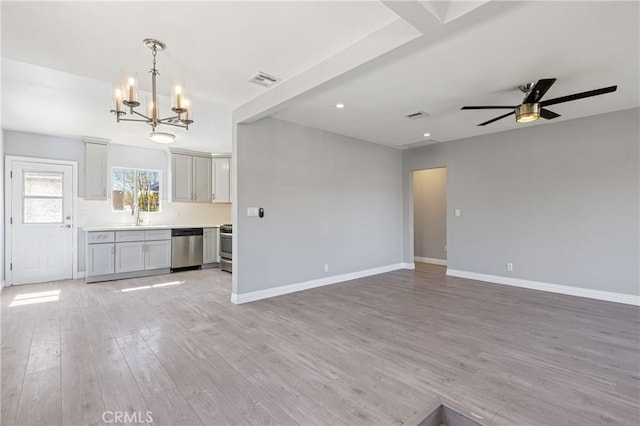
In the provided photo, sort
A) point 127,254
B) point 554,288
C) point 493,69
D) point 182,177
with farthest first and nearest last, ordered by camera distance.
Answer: point 182,177 → point 127,254 → point 554,288 → point 493,69

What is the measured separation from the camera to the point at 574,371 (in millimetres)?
2334

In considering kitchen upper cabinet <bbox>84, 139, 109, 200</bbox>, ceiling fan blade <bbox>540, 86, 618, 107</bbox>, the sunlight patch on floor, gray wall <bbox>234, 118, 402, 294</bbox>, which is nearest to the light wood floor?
the sunlight patch on floor

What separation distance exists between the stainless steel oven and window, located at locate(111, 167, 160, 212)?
1638 mm

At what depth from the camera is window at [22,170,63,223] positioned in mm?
5301

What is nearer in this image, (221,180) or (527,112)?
(527,112)

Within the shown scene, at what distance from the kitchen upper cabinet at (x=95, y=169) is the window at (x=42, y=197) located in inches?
16.9

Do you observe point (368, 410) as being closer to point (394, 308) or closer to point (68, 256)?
point (394, 308)

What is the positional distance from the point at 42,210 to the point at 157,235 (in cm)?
189

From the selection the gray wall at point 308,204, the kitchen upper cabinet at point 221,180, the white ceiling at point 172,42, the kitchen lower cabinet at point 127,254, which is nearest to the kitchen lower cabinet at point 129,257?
the kitchen lower cabinet at point 127,254

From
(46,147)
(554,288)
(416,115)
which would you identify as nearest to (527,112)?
(416,115)

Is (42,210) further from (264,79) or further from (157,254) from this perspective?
(264,79)

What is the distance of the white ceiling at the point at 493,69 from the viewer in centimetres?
222

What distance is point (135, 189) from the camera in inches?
257

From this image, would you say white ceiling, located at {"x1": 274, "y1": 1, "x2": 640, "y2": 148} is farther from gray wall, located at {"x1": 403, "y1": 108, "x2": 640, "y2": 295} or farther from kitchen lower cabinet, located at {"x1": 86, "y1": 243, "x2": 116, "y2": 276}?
kitchen lower cabinet, located at {"x1": 86, "y1": 243, "x2": 116, "y2": 276}
